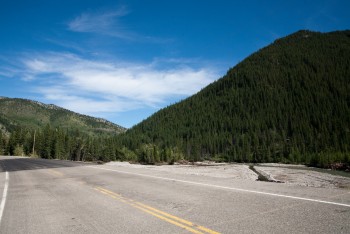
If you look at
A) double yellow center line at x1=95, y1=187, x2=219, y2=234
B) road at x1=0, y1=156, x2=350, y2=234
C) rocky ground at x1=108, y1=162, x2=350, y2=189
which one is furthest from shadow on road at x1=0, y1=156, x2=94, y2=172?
double yellow center line at x1=95, y1=187, x2=219, y2=234

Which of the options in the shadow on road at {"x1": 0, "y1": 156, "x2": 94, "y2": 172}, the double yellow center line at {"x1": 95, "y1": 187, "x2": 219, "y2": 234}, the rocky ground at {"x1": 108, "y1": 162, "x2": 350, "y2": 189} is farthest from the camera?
the shadow on road at {"x1": 0, "y1": 156, "x2": 94, "y2": 172}

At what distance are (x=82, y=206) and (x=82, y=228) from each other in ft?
8.83

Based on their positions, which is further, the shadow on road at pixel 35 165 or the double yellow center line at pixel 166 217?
the shadow on road at pixel 35 165

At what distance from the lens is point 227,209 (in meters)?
8.05

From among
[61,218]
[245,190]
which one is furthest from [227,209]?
[61,218]

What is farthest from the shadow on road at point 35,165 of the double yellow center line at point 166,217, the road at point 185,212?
the double yellow center line at point 166,217

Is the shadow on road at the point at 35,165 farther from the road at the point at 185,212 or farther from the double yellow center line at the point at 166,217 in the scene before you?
the double yellow center line at the point at 166,217

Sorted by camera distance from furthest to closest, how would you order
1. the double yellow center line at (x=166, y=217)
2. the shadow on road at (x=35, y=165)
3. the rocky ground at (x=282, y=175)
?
the shadow on road at (x=35, y=165) → the rocky ground at (x=282, y=175) → the double yellow center line at (x=166, y=217)

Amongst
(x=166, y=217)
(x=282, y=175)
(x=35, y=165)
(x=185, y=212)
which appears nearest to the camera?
(x=166, y=217)

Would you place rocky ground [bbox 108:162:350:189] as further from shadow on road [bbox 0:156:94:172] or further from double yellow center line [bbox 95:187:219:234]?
shadow on road [bbox 0:156:94:172]

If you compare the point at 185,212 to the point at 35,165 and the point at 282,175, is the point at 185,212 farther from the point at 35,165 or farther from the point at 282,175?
the point at 35,165

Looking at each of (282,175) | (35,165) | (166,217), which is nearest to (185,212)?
(166,217)

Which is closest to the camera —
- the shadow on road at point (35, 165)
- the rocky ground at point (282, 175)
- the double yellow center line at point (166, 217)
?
the double yellow center line at point (166, 217)

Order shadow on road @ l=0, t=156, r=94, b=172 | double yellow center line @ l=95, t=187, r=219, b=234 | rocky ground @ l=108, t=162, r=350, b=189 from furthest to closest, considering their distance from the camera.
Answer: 1. shadow on road @ l=0, t=156, r=94, b=172
2. rocky ground @ l=108, t=162, r=350, b=189
3. double yellow center line @ l=95, t=187, r=219, b=234
